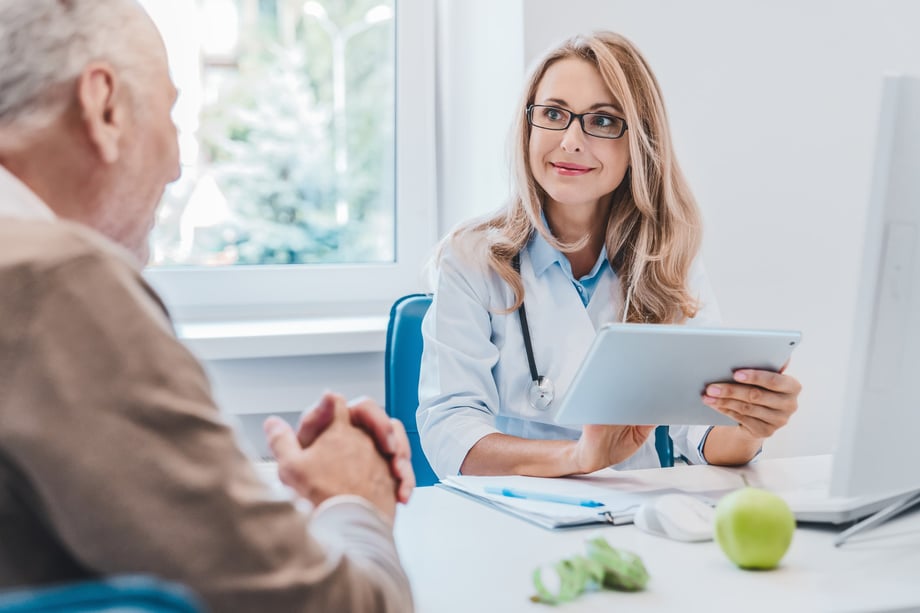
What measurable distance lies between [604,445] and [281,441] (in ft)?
2.07

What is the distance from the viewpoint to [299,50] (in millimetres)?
2576

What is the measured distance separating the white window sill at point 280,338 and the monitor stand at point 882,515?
135 cm

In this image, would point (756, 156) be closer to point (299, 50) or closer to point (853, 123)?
point (853, 123)

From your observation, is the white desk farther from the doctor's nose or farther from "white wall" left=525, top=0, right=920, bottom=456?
"white wall" left=525, top=0, right=920, bottom=456

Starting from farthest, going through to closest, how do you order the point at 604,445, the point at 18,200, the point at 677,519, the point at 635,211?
the point at 635,211 < the point at 604,445 < the point at 677,519 < the point at 18,200

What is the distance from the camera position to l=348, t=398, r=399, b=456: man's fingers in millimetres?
959

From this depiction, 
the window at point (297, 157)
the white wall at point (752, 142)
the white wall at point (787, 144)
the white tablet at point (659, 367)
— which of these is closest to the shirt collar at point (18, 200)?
the white tablet at point (659, 367)

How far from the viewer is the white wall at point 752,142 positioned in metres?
2.36

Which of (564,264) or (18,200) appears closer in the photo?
(18,200)

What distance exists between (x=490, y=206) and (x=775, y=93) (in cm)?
82

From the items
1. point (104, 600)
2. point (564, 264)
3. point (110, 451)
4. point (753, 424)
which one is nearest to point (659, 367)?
point (753, 424)

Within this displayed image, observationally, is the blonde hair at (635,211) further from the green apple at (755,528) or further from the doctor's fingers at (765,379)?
the green apple at (755,528)

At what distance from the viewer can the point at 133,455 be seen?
23.0 inches

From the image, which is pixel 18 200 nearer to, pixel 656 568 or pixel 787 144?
pixel 656 568
